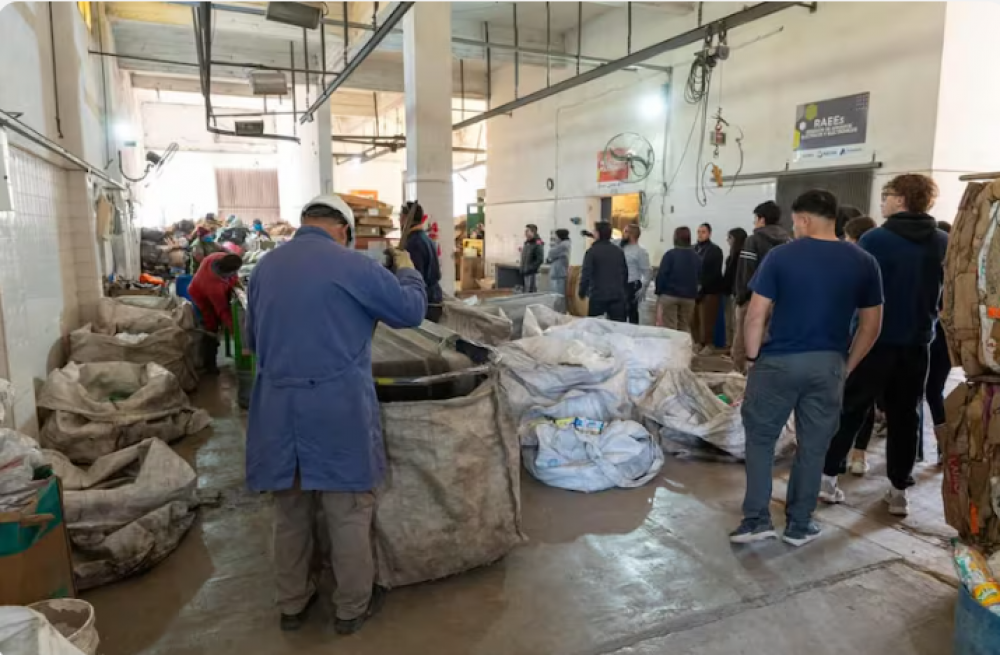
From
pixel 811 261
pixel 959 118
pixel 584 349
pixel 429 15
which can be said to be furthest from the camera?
pixel 429 15

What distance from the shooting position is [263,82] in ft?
27.6

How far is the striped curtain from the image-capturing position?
886 inches

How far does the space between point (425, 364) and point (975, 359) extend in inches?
82.0

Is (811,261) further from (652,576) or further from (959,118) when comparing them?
(959,118)

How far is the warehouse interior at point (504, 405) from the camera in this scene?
2.24 metres

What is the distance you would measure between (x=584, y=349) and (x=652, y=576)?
1.81 meters

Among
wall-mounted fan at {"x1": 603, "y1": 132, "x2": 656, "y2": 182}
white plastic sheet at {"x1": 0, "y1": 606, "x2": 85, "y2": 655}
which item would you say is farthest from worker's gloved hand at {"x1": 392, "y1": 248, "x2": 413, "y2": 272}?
wall-mounted fan at {"x1": 603, "y1": 132, "x2": 656, "y2": 182}

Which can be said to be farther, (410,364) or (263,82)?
(263,82)

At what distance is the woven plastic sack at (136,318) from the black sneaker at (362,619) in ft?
11.0

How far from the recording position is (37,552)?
1944mm

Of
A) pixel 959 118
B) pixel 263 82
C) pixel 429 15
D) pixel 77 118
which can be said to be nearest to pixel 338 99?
pixel 263 82

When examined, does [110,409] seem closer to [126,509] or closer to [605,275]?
[126,509]

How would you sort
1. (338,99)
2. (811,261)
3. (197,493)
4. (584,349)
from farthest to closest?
1. (338,99)
2. (584,349)
3. (197,493)
4. (811,261)

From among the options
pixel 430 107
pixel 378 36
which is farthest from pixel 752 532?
pixel 430 107
